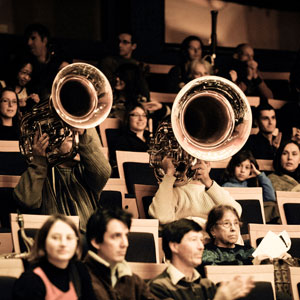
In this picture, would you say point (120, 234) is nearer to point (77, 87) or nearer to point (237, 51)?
point (77, 87)

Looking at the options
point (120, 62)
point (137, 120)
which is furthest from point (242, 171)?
point (120, 62)

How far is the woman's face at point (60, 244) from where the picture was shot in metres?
3.08

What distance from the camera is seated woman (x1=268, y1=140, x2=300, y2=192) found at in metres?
5.49

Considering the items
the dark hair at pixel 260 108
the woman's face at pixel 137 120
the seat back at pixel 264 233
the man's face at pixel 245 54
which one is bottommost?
the seat back at pixel 264 233

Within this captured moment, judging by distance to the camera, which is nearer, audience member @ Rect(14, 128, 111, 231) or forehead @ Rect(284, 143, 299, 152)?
audience member @ Rect(14, 128, 111, 231)

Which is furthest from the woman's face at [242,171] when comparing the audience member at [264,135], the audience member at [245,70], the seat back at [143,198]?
the audience member at [245,70]

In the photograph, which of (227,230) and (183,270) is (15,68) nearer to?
Answer: (227,230)

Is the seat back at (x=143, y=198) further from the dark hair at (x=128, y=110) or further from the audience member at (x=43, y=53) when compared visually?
the audience member at (x=43, y=53)

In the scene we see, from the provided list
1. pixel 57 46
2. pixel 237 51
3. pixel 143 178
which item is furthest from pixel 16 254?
pixel 237 51

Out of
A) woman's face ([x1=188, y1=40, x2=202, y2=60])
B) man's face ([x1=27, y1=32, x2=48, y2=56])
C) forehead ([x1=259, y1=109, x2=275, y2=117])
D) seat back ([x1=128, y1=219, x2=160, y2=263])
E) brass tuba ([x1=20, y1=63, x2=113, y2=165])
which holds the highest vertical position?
woman's face ([x1=188, y1=40, x2=202, y2=60])

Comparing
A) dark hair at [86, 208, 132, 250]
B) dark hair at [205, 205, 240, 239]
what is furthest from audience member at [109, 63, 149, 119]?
dark hair at [86, 208, 132, 250]

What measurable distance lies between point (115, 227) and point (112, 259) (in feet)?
0.36

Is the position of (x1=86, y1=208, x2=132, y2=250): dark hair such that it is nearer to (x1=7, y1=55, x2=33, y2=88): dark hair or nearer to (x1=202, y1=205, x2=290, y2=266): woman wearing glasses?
(x1=202, y1=205, x2=290, y2=266): woman wearing glasses

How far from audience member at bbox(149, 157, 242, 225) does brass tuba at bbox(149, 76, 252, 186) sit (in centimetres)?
4
